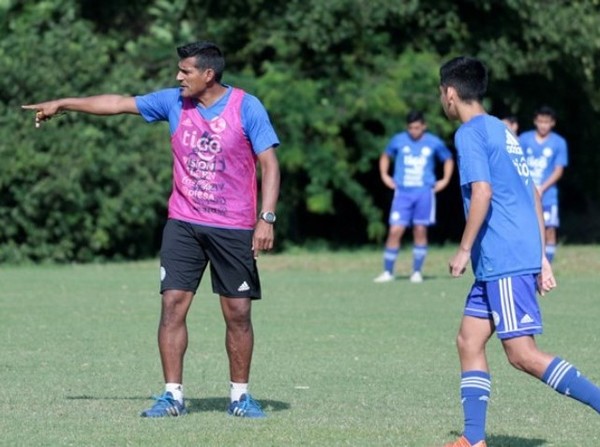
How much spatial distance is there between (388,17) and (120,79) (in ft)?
17.4

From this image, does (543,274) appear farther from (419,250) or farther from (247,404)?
(419,250)

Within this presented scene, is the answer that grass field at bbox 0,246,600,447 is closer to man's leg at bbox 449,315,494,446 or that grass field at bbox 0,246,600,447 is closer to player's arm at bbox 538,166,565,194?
man's leg at bbox 449,315,494,446

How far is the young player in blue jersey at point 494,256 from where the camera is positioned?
7395mm

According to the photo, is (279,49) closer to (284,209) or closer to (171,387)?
(284,209)

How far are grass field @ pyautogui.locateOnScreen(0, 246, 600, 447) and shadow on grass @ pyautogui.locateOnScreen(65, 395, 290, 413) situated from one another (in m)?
0.01

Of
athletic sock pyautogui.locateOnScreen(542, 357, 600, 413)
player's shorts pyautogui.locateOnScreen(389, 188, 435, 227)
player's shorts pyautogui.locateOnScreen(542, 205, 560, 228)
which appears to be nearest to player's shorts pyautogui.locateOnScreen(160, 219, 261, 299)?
athletic sock pyautogui.locateOnScreen(542, 357, 600, 413)

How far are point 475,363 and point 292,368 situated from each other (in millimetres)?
3716

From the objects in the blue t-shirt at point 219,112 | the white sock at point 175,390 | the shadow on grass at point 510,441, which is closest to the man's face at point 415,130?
the blue t-shirt at point 219,112

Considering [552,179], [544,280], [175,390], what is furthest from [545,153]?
[544,280]

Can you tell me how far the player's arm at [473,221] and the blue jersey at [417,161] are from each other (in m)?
12.4

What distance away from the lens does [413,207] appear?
19.7m

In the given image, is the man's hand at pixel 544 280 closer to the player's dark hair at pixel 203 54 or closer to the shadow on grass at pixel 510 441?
the shadow on grass at pixel 510 441

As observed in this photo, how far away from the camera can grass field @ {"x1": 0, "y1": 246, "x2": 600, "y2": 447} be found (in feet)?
Result: 26.9

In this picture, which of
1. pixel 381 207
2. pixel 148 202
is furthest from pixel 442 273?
pixel 381 207
